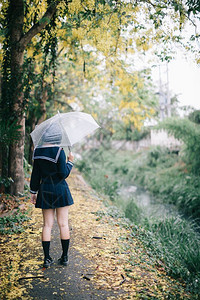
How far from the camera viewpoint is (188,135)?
11328mm

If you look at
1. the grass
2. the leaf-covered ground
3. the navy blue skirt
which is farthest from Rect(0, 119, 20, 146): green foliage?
the grass

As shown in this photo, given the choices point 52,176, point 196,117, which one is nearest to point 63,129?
point 52,176

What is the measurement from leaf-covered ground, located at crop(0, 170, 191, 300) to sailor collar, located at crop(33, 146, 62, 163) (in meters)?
1.44

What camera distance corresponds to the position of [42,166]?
3143mm

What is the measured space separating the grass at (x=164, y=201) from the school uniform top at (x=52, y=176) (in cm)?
189

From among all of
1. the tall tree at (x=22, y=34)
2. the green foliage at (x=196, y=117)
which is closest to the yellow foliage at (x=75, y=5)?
the tall tree at (x=22, y=34)

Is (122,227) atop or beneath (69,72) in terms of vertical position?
beneath

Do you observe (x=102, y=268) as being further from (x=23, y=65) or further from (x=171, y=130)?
(x=171, y=130)

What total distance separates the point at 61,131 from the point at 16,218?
2.39m

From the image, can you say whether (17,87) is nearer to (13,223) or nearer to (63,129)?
(63,129)

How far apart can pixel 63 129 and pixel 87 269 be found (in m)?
1.87

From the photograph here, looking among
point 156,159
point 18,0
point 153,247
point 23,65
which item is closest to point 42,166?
point 153,247

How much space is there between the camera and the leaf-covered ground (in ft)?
9.18

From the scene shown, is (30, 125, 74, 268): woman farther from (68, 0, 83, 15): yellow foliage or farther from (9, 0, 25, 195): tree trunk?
(68, 0, 83, 15): yellow foliage
